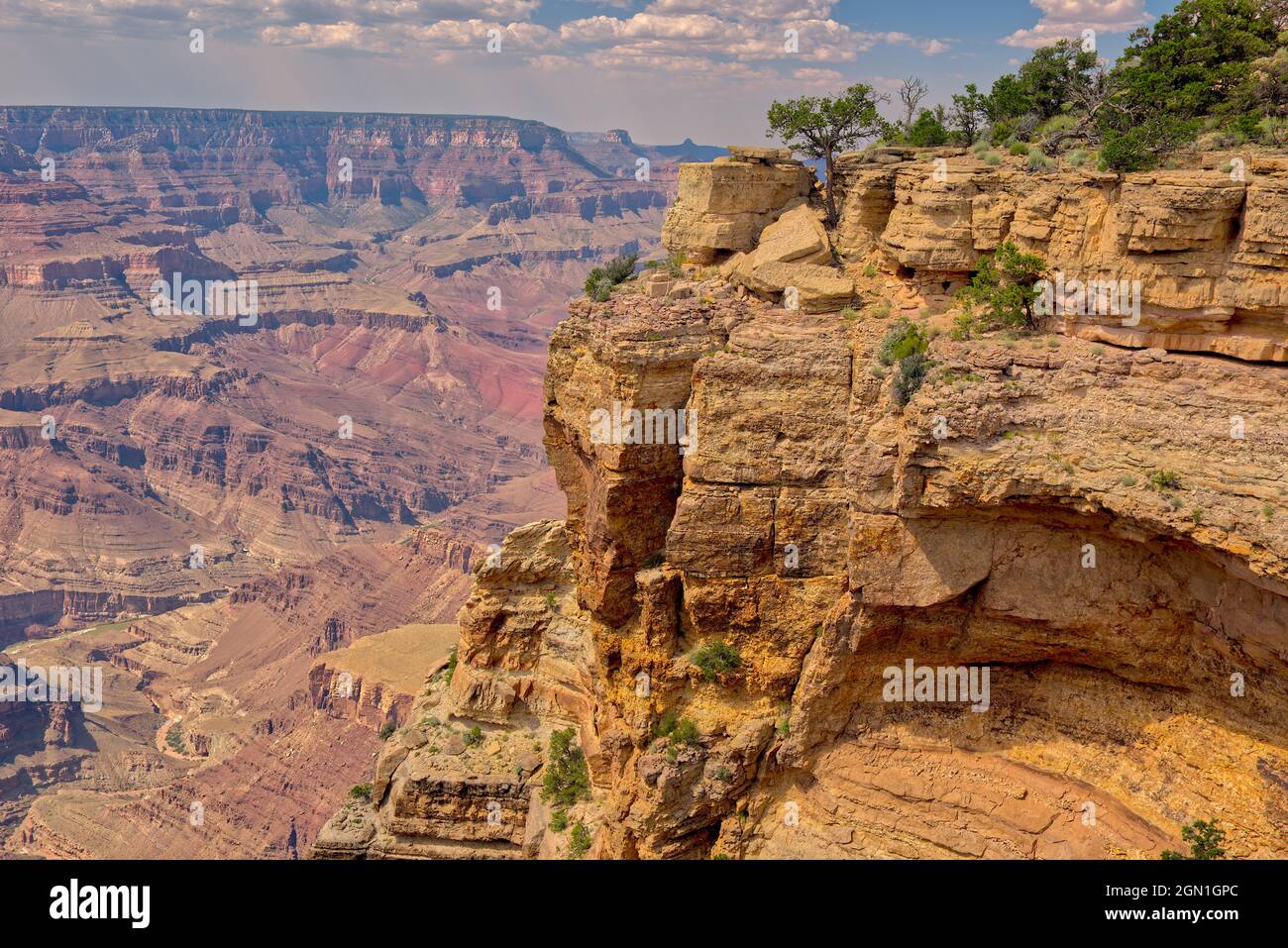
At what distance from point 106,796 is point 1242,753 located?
101651 millimetres

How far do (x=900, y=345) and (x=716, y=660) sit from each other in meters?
9.43

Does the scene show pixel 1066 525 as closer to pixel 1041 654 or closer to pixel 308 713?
pixel 1041 654

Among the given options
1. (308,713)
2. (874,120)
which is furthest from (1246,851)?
(308,713)

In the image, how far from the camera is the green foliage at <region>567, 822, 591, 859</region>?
33.1 m

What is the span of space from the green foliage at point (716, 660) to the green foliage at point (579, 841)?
8.35 metres

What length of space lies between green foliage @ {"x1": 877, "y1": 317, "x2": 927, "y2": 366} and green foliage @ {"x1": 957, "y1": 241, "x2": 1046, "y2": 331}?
1.59 m

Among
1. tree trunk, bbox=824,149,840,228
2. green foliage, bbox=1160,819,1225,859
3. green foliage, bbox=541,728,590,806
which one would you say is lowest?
green foliage, bbox=541,728,590,806

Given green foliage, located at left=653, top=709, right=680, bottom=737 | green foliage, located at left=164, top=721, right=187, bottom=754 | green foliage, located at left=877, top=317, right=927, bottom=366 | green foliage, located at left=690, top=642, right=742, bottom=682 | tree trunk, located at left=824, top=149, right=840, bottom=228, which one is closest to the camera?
green foliage, located at left=877, top=317, right=927, bottom=366

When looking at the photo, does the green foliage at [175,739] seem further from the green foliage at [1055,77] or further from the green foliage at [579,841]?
the green foliage at [1055,77]

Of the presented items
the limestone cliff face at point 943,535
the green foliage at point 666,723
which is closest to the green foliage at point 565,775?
the limestone cliff face at point 943,535

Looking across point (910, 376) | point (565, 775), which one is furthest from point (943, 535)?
point (565, 775)

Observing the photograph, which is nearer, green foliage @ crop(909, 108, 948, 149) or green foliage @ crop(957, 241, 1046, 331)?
green foliage @ crop(957, 241, 1046, 331)

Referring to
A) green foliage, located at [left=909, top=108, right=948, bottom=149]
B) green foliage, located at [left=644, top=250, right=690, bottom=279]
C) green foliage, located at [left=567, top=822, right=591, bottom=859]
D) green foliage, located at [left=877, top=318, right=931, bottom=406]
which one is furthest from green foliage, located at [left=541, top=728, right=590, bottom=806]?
green foliage, located at [left=909, top=108, right=948, bottom=149]

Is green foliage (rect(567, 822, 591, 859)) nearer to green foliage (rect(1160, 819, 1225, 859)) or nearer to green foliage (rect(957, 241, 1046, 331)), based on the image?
green foliage (rect(1160, 819, 1225, 859))
